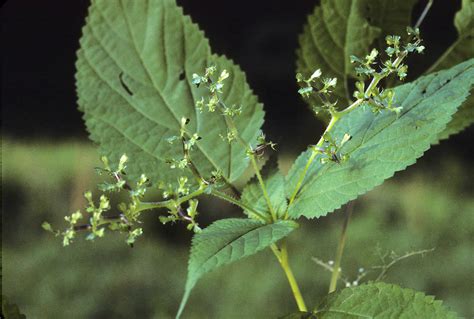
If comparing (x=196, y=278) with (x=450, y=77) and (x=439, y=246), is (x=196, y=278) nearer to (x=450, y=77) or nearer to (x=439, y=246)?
(x=450, y=77)

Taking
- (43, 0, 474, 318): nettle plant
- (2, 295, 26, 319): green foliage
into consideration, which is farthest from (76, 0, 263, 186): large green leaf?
(2, 295, 26, 319): green foliage

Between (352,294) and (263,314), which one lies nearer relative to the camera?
(352,294)

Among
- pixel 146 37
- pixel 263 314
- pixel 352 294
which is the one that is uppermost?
pixel 146 37

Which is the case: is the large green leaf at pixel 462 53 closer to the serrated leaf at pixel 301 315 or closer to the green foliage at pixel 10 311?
the serrated leaf at pixel 301 315

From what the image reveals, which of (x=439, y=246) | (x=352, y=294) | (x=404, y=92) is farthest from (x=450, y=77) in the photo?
(x=439, y=246)

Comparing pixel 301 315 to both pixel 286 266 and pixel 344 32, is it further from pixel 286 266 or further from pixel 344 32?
pixel 344 32

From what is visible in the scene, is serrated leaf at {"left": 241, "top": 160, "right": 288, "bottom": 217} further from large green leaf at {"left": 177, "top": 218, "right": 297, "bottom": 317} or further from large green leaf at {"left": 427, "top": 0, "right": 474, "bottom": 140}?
large green leaf at {"left": 427, "top": 0, "right": 474, "bottom": 140}

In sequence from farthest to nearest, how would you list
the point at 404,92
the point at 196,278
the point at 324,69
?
the point at 324,69 → the point at 404,92 → the point at 196,278
